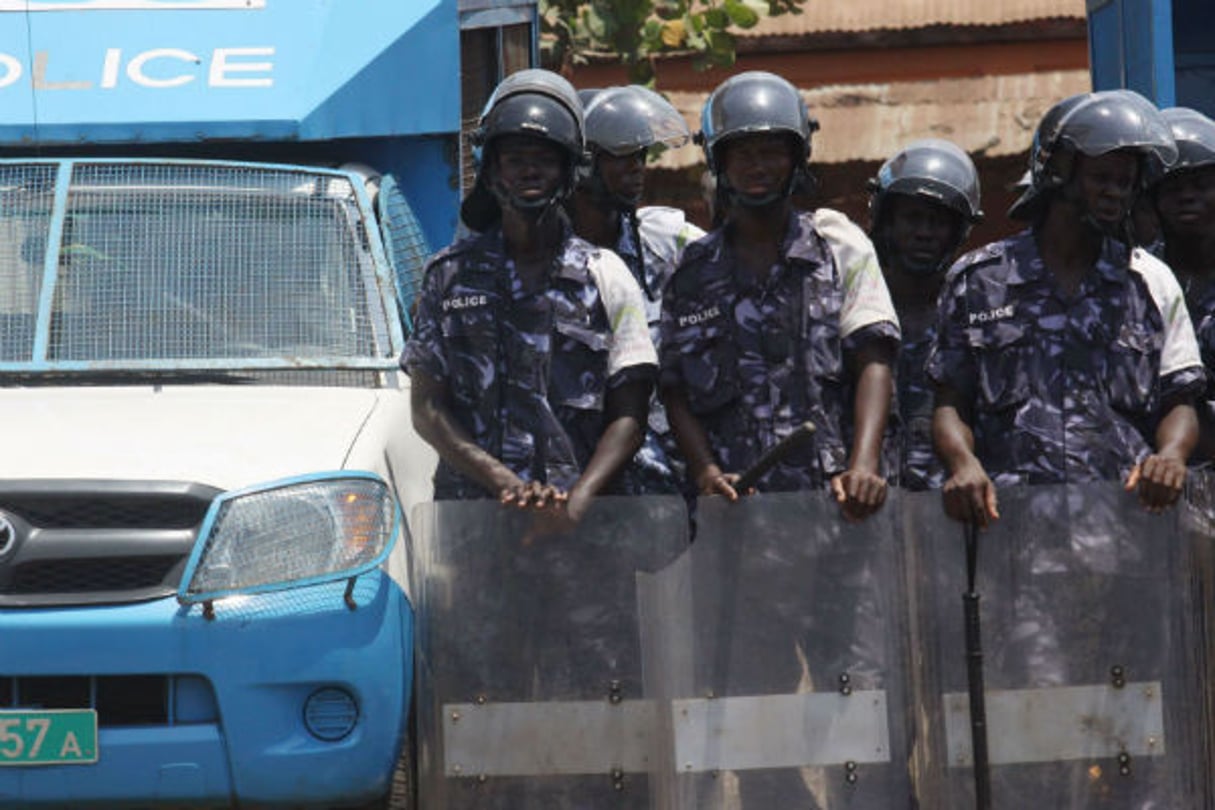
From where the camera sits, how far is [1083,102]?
5.97 m

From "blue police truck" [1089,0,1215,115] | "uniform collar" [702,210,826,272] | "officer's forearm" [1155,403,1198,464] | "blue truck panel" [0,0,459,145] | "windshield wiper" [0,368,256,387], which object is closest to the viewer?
"officer's forearm" [1155,403,1198,464]

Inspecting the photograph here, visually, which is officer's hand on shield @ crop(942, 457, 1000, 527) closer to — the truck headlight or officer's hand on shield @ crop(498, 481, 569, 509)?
officer's hand on shield @ crop(498, 481, 569, 509)

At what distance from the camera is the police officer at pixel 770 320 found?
19.3 ft

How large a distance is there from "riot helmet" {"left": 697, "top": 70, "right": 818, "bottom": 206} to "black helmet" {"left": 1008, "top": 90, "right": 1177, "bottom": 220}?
1.94ft

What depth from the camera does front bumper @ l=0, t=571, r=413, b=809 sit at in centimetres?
538

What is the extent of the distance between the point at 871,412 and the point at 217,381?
5.82 ft

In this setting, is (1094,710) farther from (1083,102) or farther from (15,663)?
(15,663)

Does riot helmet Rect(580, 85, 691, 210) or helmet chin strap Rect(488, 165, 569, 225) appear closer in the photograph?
helmet chin strap Rect(488, 165, 569, 225)

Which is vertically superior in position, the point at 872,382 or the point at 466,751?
the point at 872,382

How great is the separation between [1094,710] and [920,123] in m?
8.54

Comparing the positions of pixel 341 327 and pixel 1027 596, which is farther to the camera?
pixel 341 327

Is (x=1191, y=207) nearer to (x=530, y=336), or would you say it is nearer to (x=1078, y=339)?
(x=1078, y=339)

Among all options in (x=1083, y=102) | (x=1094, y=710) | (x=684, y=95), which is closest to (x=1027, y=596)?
(x=1094, y=710)

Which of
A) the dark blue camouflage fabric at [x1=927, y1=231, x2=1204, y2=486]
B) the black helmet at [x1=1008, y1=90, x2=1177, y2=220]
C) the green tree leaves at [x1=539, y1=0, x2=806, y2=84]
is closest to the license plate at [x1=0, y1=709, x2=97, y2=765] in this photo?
the dark blue camouflage fabric at [x1=927, y1=231, x2=1204, y2=486]
